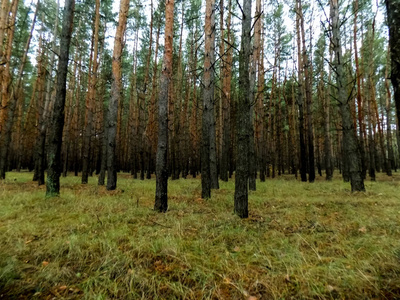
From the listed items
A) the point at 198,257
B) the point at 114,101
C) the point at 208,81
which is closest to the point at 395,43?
the point at 198,257

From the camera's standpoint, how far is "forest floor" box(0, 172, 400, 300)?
1.87 metres

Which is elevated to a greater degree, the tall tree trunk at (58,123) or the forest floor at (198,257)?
the tall tree trunk at (58,123)

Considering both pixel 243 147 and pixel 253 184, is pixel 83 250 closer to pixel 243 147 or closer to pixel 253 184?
pixel 243 147

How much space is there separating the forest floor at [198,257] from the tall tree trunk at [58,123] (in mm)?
1838

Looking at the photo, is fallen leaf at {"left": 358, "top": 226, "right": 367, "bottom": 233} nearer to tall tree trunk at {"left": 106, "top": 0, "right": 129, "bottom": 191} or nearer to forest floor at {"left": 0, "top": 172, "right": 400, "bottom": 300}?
forest floor at {"left": 0, "top": 172, "right": 400, "bottom": 300}

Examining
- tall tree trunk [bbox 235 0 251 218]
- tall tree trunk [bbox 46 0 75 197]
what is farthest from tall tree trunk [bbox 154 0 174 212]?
tall tree trunk [bbox 46 0 75 197]

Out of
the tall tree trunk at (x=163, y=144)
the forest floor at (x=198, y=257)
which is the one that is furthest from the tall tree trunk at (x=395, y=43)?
the tall tree trunk at (x=163, y=144)

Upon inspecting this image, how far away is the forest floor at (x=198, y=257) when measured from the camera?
1.87 metres

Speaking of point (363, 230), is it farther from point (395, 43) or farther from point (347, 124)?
point (347, 124)

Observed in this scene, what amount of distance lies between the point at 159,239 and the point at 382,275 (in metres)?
2.52

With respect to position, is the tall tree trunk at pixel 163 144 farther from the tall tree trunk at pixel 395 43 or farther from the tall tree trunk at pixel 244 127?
the tall tree trunk at pixel 395 43

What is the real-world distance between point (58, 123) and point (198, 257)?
19.4 ft

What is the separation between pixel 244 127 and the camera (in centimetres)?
414

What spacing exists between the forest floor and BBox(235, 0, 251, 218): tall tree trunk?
384 millimetres
